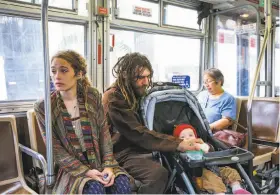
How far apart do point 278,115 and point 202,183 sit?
1.64 meters

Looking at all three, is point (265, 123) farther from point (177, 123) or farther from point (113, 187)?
point (113, 187)

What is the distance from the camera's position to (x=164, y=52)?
3.85 m

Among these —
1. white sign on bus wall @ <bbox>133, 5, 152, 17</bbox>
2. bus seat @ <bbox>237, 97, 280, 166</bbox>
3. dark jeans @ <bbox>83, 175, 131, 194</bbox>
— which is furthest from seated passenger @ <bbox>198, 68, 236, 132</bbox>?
dark jeans @ <bbox>83, 175, 131, 194</bbox>

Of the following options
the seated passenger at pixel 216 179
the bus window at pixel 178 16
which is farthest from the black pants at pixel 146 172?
the bus window at pixel 178 16

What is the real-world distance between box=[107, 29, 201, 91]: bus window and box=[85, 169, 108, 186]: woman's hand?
4.92 feet

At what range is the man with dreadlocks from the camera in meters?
1.92

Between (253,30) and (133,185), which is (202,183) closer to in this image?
(133,185)

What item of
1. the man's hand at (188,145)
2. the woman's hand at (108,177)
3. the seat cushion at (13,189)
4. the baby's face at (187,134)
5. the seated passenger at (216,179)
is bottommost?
the seat cushion at (13,189)

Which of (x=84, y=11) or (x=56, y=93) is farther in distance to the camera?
(x=84, y=11)

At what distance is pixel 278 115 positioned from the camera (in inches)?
122

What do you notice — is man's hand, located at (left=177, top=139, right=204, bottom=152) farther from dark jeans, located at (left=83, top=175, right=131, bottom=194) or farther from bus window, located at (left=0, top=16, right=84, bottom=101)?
bus window, located at (left=0, top=16, right=84, bottom=101)

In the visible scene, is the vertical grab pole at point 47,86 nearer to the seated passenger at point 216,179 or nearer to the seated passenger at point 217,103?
the seated passenger at point 216,179

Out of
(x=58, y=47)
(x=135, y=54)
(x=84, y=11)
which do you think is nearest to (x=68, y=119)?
(x=135, y=54)

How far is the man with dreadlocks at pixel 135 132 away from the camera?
1.92 meters
